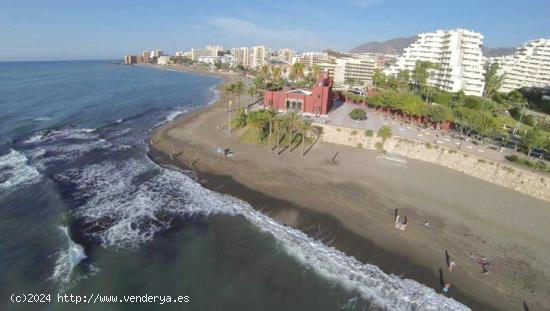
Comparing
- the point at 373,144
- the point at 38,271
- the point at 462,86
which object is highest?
the point at 462,86

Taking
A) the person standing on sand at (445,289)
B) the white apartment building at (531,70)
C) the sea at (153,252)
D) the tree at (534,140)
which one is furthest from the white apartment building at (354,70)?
the person standing on sand at (445,289)

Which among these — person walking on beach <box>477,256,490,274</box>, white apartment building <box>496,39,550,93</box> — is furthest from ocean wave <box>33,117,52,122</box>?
white apartment building <box>496,39,550,93</box>

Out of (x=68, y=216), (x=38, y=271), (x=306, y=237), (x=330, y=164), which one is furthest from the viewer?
(x=330, y=164)

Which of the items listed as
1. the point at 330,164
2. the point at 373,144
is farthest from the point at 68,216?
the point at 373,144

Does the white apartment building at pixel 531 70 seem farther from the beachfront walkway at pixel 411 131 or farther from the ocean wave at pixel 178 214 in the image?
the ocean wave at pixel 178 214

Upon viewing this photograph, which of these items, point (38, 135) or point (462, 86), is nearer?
point (38, 135)

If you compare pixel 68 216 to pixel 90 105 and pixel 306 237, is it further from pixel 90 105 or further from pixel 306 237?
pixel 90 105

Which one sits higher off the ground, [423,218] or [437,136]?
[437,136]
